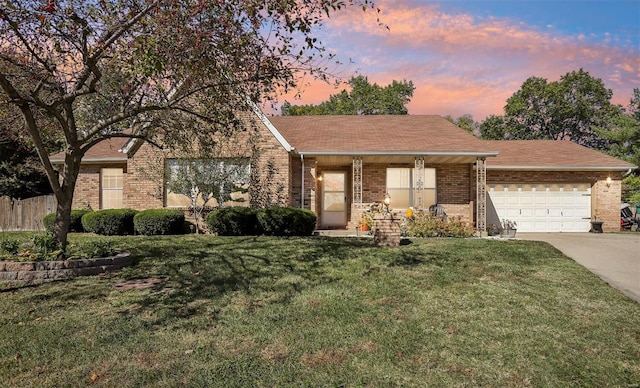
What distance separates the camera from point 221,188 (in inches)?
547

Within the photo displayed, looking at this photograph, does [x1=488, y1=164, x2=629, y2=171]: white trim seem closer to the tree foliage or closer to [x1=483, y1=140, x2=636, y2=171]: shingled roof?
[x1=483, y1=140, x2=636, y2=171]: shingled roof

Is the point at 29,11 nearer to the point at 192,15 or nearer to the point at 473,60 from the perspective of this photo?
the point at 192,15

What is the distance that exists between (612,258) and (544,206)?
774 centimetres

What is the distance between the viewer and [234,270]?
8219 millimetres

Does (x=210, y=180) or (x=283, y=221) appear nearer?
(x=283, y=221)

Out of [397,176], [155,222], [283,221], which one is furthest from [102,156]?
[397,176]

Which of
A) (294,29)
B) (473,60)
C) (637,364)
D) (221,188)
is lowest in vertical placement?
(637,364)

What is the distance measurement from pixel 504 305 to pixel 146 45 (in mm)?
6734

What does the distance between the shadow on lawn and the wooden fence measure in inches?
360

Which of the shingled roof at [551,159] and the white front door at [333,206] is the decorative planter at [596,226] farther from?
the white front door at [333,206]

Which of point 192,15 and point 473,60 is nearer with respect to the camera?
point 192,15

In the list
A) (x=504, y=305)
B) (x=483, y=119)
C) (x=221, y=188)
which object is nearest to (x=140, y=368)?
(x=504, y=305)

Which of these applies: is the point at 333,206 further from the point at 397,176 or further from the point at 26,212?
the point at 26,212

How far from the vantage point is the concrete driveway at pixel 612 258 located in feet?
25.8
